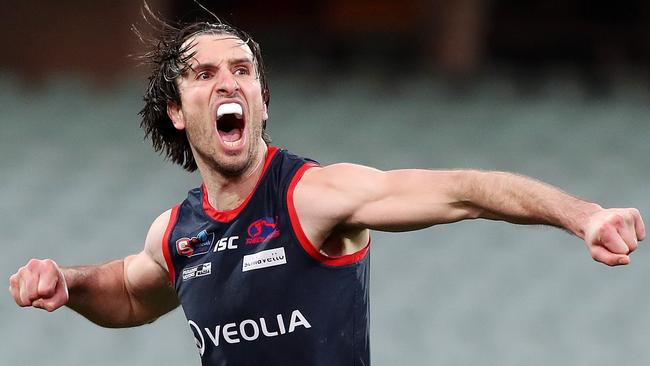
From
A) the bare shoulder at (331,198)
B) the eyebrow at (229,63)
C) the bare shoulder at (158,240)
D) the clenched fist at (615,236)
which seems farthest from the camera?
the bare shoulder at (158,240)

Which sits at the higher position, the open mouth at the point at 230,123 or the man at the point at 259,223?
the open mouth at the point at 230,123

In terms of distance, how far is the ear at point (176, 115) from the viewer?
4000 mm

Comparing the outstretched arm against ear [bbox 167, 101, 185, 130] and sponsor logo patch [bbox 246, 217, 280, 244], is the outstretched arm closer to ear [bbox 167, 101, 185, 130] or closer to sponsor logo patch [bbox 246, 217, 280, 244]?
sponsor logo patch [bbox 246, 217, 280, 244]

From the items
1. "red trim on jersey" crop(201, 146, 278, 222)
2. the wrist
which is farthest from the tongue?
the wrist

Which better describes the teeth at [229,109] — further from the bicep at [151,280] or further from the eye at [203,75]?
the bicep at [151,280]

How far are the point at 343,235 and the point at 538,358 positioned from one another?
13.5 feet

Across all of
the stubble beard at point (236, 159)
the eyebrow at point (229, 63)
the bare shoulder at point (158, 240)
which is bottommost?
the bare shoulder at point (158, 240)

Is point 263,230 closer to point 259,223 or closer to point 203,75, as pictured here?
point 259,223

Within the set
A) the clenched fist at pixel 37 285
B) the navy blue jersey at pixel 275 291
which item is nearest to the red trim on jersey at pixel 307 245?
the navy blue jersey at pixel 275 291

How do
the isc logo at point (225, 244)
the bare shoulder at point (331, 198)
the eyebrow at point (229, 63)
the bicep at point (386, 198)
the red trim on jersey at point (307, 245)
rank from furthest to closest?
the eyebrow at point (229, 63) < the isc logo at point (225, 244) < the red trim on jersey at point (307, 245) < the bare shoulder at point (331, 198) < the bicep at point (386, 198)

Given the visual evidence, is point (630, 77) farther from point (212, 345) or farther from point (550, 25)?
point (212, 345)

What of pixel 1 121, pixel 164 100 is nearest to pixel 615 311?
pixel 164 100

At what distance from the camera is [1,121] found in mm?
9805

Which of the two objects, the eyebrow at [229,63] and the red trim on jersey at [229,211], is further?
the eyebrow at [229,63]
